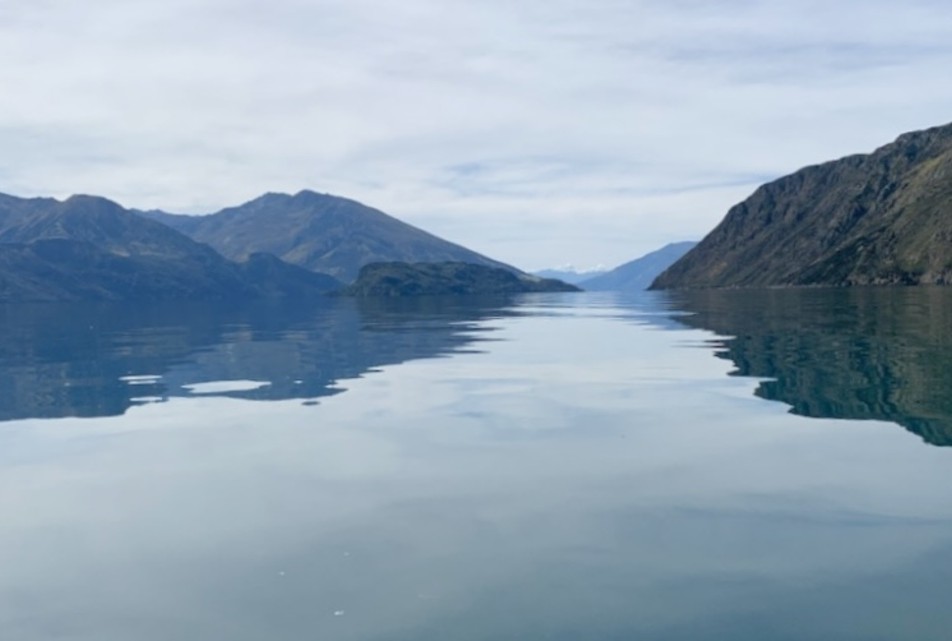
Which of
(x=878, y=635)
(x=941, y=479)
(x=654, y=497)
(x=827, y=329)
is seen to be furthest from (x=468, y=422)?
(x=827, y=329)

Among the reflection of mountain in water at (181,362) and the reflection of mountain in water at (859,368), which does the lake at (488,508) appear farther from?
the reflection of mountain in water at (181,362)

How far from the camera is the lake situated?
57.5 ft

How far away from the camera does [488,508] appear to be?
2533 centimetres

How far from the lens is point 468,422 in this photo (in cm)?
4025

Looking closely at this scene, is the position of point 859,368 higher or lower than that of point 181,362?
lower

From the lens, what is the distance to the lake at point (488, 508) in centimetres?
1752

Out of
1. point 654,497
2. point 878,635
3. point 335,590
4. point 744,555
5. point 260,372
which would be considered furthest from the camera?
point 260,372

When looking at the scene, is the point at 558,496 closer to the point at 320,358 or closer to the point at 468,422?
the point at 468,422

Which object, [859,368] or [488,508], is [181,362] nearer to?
[859,368]

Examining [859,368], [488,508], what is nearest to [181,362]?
[859,368]

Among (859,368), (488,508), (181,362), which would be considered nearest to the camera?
(488,508)

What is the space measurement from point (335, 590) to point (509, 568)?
4061mm

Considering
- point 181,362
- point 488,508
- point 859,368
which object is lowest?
point 488,508

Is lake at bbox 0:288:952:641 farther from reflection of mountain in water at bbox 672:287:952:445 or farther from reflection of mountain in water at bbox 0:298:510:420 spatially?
reflection of mountain in water at bbox 0:298:510:420
